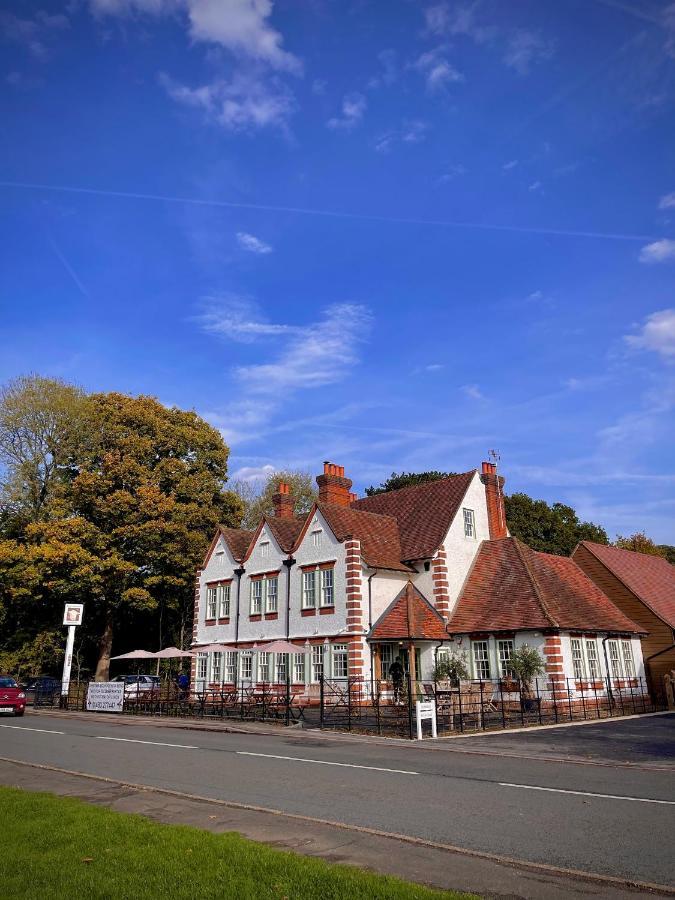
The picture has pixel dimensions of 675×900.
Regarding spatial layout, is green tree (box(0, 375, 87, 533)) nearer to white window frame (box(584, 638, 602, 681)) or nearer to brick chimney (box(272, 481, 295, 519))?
brick chimney (box(272, 481, 295, 519))

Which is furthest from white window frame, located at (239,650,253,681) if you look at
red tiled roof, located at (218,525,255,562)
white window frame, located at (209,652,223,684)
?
red tiled roof, located at (218,525,255,562)

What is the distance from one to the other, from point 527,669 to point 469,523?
10565 millimetres

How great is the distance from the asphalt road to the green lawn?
7.37ft

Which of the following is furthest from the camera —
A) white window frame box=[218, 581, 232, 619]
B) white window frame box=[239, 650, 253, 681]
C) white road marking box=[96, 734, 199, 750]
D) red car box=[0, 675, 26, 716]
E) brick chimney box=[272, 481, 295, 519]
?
brick chimney box=[272, 481, 295, 519]

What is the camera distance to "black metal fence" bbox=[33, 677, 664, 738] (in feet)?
82.6

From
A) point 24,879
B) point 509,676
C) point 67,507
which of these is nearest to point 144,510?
point 67,507

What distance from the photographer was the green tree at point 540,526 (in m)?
63.1

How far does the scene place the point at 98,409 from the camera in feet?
157

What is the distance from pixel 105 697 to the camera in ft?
112

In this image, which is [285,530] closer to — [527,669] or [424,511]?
[424,511]

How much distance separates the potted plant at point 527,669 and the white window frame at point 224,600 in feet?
61.9

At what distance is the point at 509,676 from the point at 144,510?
82.5 ft

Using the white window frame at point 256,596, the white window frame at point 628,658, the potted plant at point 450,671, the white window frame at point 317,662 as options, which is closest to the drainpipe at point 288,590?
the white window frame at point 317,662

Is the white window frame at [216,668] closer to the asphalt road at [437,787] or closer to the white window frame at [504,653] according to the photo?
the white window frame at [504,653]
